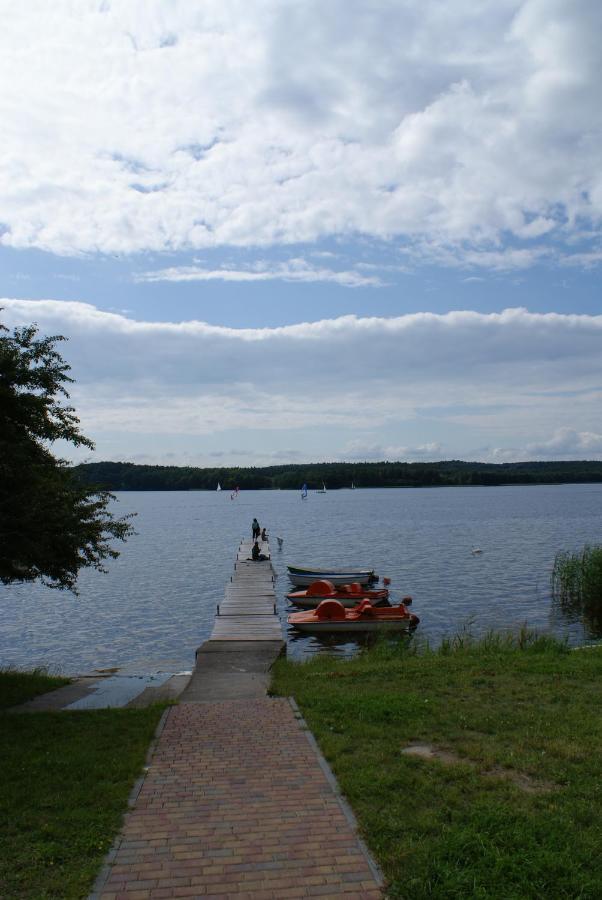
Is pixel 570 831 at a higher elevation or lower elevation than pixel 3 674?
higher

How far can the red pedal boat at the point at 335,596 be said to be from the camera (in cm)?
2638

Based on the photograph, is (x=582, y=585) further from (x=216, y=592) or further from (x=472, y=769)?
(x=472, y=769)

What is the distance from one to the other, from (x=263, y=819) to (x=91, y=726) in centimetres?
412

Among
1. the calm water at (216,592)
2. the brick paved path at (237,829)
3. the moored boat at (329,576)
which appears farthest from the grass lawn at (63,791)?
the moored boat at (329,576)

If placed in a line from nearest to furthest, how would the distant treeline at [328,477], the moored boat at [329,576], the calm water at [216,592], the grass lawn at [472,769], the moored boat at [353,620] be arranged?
the grass lawn at [472,769]
the calm water at [216,592]
the moored boat at [353,620]
the moored boat at [329,576]
the distant treeline at [328,477]

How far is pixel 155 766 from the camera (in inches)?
295

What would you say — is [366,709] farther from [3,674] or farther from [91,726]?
[3,674]

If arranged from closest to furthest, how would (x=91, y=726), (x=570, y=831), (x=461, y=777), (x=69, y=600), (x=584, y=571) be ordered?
(x=570, y=831)
(x=461, y=777)
(x=91, y=726)
(x=584, y=571)
(x=69, y=600)

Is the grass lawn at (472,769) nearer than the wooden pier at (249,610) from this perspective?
Yes

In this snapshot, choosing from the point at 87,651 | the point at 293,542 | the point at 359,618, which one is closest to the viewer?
the point at 87,651

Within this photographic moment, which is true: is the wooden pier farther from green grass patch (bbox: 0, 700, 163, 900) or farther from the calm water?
green grass patch (bbox: 0, 700, 163, 900)

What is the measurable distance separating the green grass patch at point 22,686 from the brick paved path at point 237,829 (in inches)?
171

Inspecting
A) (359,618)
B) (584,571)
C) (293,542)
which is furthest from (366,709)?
(293,542)

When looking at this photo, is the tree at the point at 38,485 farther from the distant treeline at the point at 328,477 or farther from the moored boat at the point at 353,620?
the distant treeline at the point at 328,477
